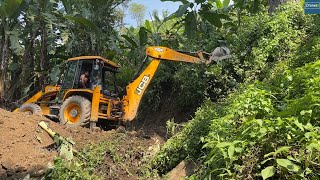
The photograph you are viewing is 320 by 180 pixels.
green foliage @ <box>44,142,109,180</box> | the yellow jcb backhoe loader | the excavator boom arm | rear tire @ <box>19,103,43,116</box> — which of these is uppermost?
the excavator boom arm

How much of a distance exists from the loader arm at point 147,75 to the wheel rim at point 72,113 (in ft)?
3.60

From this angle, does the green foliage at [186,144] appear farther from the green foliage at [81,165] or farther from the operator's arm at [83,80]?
the operator's arm at [83,80]

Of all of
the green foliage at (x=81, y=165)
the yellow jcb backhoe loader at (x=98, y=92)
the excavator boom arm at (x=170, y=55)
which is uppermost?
the excavator boom arm at (x=170, y=55)

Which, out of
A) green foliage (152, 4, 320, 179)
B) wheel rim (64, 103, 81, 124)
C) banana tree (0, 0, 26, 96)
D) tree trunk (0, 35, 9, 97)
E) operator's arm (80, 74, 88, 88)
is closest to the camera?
green foliage (152, 4, 320, 179)

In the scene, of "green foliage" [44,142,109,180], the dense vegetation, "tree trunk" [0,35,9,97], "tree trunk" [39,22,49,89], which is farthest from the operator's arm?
"tree trunk" [0,35,9,97]

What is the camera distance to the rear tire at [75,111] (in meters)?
8.86

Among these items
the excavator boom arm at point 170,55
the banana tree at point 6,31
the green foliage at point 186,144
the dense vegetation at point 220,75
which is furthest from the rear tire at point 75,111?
the banana tree at point 6,31

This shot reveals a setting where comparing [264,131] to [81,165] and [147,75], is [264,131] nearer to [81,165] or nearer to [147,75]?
[81,165]

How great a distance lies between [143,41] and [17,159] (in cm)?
731

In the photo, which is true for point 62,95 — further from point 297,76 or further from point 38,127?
point 297,76

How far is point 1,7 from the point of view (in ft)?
39.2

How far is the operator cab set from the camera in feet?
30.6

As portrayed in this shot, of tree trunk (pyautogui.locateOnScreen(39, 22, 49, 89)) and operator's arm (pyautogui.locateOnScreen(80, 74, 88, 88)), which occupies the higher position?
tree trunk (pyautogui.locateOnScreen(39, 22, 49, 89))

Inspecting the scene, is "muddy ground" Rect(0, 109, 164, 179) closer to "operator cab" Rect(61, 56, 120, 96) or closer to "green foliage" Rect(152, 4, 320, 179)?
"green foliage" Rect(152, 4, 320, 179)
